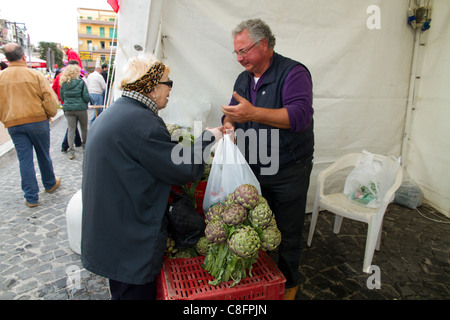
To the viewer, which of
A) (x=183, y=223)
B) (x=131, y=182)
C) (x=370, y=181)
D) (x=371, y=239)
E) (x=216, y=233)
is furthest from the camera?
(x=370, y=181)

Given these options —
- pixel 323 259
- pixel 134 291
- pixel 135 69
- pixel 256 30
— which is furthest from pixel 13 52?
pixel 323 259

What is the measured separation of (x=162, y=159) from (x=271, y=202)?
3.58 ft

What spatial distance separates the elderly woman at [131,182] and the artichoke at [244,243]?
379mm

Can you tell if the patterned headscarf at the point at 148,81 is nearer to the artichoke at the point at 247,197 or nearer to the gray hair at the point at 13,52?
the artichoke at the point at 247,197

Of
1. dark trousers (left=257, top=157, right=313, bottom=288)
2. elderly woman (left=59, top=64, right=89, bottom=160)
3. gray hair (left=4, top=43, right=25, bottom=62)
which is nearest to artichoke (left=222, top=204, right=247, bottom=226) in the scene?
dark trousers (left=257, top=157, right=313, bottom=288)

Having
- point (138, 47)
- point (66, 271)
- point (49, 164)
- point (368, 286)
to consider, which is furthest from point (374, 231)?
point (49, 164)

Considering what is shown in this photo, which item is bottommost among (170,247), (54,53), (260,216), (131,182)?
(170,247)

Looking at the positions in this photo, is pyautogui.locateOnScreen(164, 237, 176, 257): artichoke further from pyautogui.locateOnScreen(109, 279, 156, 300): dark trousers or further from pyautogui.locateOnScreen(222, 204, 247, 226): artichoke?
pyautogui.locateOnScreen(222, 204, 247, 226): artichoke

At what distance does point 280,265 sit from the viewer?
2.25 meters

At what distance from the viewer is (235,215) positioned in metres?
1.61

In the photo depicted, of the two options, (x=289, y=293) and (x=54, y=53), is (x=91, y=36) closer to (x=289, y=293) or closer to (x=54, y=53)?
(x=54, y=53)

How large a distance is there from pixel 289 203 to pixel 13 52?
3.76m

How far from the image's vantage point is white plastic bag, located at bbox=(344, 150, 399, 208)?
2.98 m

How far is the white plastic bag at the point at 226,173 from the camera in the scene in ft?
6.30
